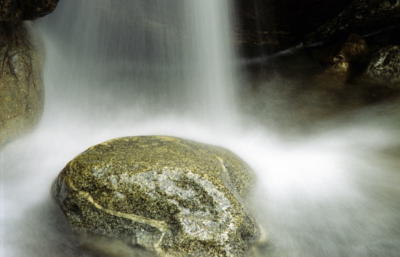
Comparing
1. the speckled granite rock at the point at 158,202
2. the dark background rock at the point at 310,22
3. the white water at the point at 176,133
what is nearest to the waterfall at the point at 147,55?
the white water at the point at 176,133

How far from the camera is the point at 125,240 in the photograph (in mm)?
3604

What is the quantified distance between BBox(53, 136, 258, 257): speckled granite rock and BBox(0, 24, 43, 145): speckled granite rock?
10.1 feet

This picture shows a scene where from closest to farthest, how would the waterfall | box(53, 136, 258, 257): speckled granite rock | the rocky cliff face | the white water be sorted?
box(53, 136, 258, 257): speckled granite rock, the white water, the rocky cliff face, the waterfall

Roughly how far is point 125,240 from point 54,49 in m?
7.48

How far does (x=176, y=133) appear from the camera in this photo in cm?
754

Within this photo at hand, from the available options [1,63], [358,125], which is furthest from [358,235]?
[1,63]

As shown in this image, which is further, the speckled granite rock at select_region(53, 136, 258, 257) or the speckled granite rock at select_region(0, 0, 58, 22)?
the speckled granite rock at select_region(0, 0, 58, 22)

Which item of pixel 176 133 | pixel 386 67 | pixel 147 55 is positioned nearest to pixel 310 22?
pixel 386 67

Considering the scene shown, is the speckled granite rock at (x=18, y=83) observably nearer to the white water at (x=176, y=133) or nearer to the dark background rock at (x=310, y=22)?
the white water at (x=176, y=133)

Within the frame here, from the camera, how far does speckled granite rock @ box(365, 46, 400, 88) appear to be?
791cm

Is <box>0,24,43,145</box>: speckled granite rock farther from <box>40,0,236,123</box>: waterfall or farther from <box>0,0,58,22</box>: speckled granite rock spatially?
<box>40,0,236,123</box>: waterfall

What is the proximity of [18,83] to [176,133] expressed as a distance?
3773 mm

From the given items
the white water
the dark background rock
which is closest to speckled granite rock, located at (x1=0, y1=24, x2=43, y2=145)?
the white water

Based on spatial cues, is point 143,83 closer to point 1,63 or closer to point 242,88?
point 242,88
